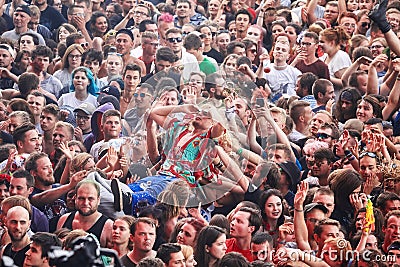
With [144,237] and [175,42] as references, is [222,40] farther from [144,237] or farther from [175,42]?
[144,237]

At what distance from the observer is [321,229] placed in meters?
8.02

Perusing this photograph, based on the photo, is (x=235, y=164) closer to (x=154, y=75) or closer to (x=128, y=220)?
(x=128, y=220)

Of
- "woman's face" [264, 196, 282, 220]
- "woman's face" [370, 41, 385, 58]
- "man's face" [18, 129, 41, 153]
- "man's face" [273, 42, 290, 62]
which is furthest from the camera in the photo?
"man's face" [273, 42, 290, 62]

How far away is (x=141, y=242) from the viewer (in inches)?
317

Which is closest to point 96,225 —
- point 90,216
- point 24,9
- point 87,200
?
point 90,216

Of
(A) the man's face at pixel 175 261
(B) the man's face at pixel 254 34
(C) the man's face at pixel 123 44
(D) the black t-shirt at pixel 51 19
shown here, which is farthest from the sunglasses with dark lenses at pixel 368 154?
(D) the black t-shirt at pixel 51 19

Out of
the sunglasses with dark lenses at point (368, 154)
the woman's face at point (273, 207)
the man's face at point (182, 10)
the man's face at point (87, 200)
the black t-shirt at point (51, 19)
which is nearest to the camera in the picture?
the man's face at point (87, 200)

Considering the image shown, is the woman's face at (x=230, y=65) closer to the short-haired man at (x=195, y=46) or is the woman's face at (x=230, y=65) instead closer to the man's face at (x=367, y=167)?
the short-haired man at (x=195, y=46)

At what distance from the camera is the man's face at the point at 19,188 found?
9102 millimetres

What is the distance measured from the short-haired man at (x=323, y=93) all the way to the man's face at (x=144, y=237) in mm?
3671

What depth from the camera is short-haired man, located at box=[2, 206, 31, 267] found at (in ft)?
27.2

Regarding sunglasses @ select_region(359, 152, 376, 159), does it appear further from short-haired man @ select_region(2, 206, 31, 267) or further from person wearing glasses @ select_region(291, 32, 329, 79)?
person wearing glasses @ select_region(291, 32, 329, 79)

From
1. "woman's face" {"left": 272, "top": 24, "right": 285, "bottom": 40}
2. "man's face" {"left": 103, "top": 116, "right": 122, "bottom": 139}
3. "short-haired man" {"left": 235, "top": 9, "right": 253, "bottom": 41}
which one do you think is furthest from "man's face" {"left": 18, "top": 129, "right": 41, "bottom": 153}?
"short-haired man" {"left": 235, "top": 9, "right": 253, "bottom": 41}

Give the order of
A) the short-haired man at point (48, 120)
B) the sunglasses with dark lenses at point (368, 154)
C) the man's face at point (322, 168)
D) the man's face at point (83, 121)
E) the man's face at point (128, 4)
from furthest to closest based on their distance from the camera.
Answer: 1. the man's face at point (128, 4)
2. the man's face at point (83, 121)
3. the short-haired man at point (48, 120)
4. the man's face at point (322, 168)
5. the sunglasses with dark lenses at point (368, 154)
